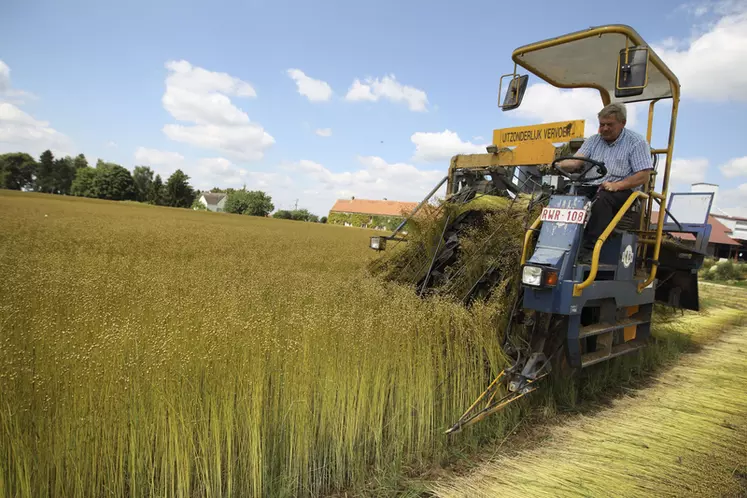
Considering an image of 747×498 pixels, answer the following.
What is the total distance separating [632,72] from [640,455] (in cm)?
311

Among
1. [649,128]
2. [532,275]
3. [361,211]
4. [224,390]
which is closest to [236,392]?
[224,390]

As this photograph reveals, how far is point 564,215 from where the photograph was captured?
370cm

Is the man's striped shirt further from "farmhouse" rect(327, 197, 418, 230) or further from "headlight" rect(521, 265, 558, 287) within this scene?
"farmhouse" rect(327, 197, 418, 230)

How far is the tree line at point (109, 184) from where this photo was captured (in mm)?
68188

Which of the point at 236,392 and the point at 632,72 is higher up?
the point at 632,72

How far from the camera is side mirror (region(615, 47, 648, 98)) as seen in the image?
3.62 m

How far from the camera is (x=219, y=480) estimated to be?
2.28 m

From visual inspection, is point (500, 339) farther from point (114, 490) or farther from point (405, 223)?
point (114, 490)

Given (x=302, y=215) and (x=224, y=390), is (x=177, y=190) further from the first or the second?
(x=224, y=390)

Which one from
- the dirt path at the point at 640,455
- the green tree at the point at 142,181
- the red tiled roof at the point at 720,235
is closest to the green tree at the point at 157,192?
the green tree at the point at 142,181

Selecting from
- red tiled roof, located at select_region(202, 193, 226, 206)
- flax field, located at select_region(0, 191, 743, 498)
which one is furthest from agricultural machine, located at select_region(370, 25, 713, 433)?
red tiled roof, located at select_region(202, 193, 226, 206)

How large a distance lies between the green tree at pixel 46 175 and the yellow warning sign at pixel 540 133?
95.4m

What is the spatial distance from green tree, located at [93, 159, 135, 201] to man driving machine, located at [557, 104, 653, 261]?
8037cm

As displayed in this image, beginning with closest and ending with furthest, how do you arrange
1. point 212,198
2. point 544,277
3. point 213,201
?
1. point 544,277
2. point 213,201
3. point 212,198
